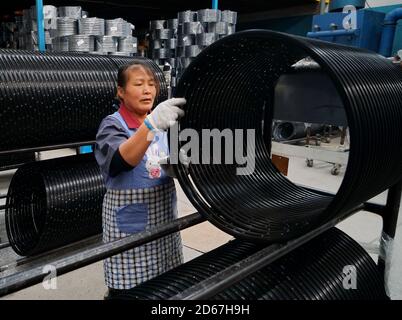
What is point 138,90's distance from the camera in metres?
1.45

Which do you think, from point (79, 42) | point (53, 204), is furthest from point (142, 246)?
point (79, 42)

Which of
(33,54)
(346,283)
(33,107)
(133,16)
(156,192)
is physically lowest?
(346,283)

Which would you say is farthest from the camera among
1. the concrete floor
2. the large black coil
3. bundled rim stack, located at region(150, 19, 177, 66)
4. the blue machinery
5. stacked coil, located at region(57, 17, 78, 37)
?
bundled rim stack, located at region(150, 19, 177, 66)

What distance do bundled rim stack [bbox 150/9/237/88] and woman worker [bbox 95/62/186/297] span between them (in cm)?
409

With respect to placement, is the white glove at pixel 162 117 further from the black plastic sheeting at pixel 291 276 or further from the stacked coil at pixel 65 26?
the stacked coil at pixel 65 26

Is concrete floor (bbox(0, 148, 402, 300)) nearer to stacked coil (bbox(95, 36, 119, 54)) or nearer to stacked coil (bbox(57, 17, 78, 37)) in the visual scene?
stacked coil (bbox(57, 17, 78, 37))

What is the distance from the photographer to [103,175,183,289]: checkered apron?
1546 mm

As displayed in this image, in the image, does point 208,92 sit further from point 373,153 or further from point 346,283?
point 346,283

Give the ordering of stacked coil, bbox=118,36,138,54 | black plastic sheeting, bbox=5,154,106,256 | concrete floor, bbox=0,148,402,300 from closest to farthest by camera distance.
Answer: concrete floor, bbox=0,148,402,300 < black plastic sheeting, bbox=5,154,106,256 < stacked coil, bbox=118,36,138,54

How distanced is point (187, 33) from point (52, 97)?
159 inches

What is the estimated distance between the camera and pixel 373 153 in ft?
3.36

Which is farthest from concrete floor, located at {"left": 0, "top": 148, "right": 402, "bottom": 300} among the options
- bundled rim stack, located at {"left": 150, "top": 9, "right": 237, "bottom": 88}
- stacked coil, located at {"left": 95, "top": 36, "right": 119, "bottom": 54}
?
bundled rim stack, located at {"left": 150, "top": 9, "right": 237, "bottom": 88}
